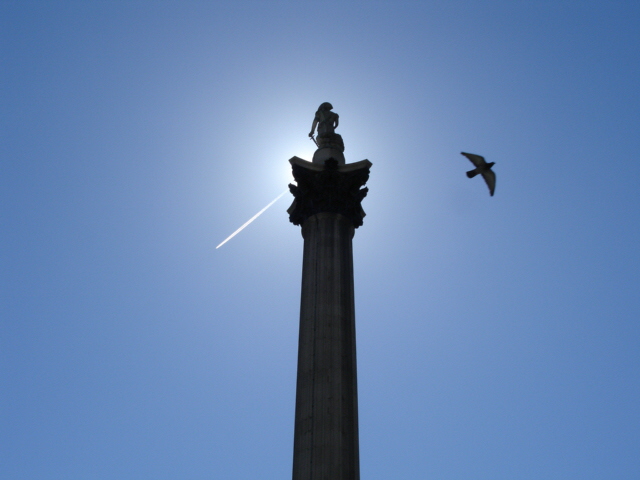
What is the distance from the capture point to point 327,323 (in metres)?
20.5

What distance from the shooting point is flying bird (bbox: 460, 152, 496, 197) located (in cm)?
2266

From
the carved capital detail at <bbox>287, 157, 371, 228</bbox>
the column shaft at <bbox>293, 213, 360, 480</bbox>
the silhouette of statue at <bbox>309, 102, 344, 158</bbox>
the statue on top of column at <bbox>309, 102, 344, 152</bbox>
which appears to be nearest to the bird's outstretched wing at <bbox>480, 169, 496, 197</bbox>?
the carved capital detail at <bbox>287, 157, 371, 228</bbox>

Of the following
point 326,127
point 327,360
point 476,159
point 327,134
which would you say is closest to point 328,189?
point 327,134

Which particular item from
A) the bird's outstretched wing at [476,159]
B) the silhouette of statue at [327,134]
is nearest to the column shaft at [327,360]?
the silhouette of statue at [327,134]

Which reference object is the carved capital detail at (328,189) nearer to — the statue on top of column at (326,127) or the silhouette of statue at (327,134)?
the silhouette of statue at (327,134)

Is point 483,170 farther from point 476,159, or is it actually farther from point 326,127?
point 326,127

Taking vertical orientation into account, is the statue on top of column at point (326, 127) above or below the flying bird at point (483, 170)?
above

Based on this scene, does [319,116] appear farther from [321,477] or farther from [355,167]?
[321,477]

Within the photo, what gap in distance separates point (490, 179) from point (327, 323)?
7.74 m

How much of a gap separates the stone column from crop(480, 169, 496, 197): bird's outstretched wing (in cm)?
446

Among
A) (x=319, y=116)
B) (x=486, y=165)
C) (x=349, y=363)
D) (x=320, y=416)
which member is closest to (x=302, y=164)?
(x=319, y=116)

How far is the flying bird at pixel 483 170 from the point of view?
74.3 ft

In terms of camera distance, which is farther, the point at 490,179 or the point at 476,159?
the point at 476,159

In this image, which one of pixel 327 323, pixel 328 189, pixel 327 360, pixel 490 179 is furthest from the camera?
pixel 328 189
